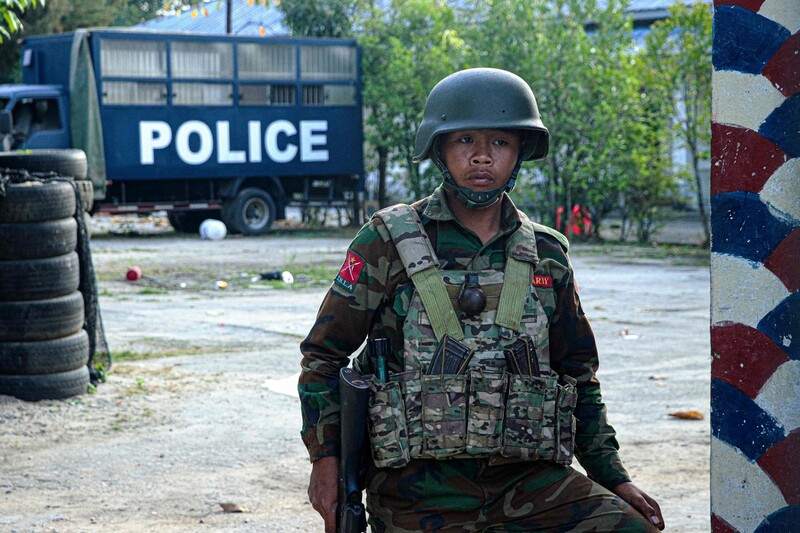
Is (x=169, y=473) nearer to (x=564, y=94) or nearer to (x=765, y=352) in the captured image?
(x=765, y=352)

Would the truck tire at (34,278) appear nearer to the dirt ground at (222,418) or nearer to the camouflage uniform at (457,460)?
the dirt ground at (222,418)

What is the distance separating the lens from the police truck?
18016 millimetres

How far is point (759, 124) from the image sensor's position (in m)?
2.18

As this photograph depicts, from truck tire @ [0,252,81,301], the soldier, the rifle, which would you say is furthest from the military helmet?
truck tire @ [0,252,81,301]

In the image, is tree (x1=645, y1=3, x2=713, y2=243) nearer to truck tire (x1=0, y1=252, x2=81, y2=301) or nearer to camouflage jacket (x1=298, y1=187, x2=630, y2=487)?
truck tire (x1=0, y1=252, x2=81, y2=301)

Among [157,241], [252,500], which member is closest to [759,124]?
[252,500]

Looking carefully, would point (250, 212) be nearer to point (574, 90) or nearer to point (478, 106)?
point (574, 90)

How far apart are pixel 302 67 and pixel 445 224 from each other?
18011 mm

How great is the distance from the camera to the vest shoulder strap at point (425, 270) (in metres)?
2.70

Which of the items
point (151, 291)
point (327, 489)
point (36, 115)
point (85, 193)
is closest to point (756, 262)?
point (327, 489)

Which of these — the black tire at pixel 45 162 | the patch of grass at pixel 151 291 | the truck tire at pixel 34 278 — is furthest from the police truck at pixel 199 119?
the truck tire at pixel 34 278

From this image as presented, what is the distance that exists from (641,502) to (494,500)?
1.12ft

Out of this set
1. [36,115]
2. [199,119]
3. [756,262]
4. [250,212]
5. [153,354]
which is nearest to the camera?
[756,262]

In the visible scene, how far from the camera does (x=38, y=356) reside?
6.51m
